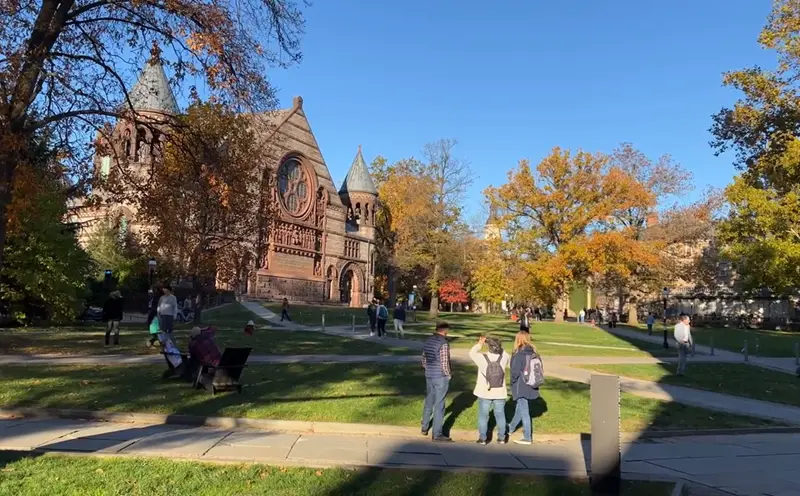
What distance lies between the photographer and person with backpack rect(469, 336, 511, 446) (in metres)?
9.11

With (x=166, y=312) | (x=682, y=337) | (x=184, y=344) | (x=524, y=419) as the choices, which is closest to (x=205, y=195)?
(x=166, y=312)

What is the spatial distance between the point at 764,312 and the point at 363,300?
129 feet

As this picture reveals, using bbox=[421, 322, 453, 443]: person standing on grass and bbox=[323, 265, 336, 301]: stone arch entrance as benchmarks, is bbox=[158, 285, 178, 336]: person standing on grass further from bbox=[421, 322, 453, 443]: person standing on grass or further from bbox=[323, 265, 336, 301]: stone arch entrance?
bbox=[323, 265, 336, 301]: stone arch entrance

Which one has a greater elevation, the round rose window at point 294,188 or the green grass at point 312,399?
the round rose window at point 294,188

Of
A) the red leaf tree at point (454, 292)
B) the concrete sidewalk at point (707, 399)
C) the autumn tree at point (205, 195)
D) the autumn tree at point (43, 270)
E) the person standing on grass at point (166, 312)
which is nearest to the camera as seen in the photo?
the concrete sidewalk at point (707, 399)

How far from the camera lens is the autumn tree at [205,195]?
48.4ft

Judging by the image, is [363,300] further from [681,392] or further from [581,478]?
[581,478]

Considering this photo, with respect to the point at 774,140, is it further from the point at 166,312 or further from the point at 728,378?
the point at 166,312

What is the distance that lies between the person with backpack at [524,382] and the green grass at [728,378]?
7908 mm

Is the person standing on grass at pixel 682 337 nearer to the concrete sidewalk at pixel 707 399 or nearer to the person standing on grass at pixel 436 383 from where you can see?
the concrete sidewalk at pixel 707 399

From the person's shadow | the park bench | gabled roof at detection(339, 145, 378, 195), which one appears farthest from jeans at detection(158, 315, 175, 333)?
gabled roof at detection(339, 145, 378, 195)

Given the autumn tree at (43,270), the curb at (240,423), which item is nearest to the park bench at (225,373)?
the curb at (240,423)

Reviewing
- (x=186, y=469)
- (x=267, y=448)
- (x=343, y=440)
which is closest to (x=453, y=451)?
(x=343, y=440)


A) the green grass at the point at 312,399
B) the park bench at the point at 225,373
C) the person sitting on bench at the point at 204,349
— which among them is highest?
the person sitting on bench at the point at 204,349
